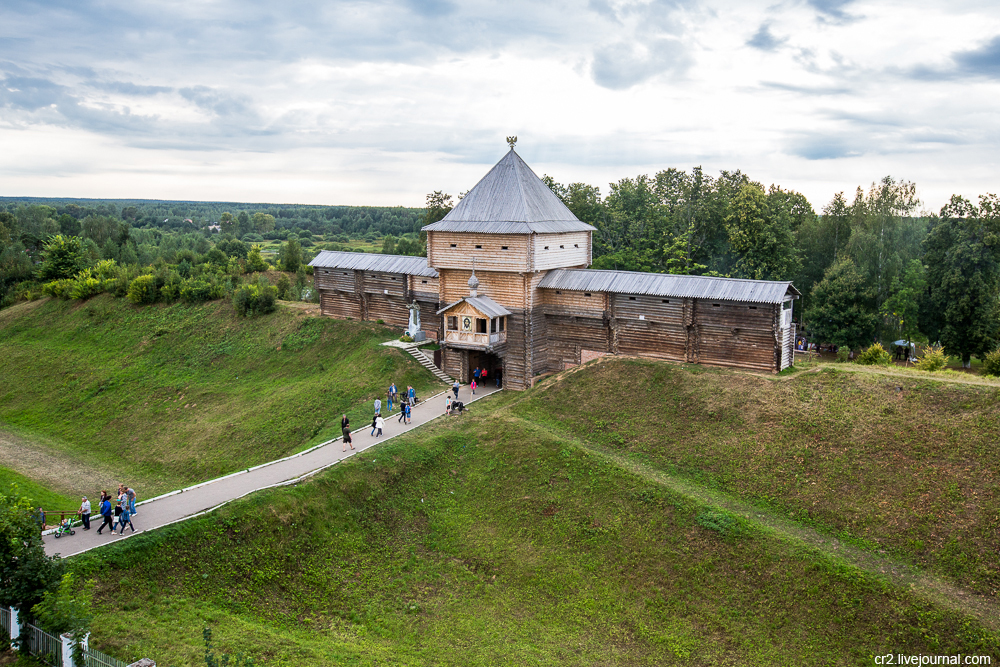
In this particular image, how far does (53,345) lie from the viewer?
152 ft

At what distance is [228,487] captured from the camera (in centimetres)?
2147

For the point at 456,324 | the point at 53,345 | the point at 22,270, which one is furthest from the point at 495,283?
the point at 22,270

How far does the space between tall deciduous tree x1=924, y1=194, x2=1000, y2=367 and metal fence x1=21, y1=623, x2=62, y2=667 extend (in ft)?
143

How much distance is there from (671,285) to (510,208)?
872cm

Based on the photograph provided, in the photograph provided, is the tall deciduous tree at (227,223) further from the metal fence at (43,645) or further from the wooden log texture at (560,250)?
the metal fence at (43,645)

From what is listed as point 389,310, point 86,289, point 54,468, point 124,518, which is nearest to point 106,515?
point 124,518

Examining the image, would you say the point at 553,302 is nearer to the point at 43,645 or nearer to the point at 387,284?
the point at 387,284

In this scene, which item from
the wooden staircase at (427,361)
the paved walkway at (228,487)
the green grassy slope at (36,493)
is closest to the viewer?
the paved walkway at (228,487)

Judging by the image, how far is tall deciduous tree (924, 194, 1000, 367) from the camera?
37.8 meters

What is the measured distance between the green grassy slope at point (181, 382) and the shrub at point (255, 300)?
0.75 m

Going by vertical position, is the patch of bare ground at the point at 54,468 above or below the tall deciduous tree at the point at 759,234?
below

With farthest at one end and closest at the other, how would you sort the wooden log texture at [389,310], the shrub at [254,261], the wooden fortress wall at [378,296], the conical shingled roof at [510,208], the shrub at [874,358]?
the shrub at [254,261] < the wooden log texture at [389,310] < the wooden fortress wall at [378,296] < the shrub at [874,358] < the conical shingled roof at [510,208]

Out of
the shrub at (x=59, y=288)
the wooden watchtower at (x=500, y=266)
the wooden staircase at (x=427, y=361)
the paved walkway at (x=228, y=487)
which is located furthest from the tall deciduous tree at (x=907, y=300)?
the shrub at (x=59, y=288)

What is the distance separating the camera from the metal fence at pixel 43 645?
12.5 meters
